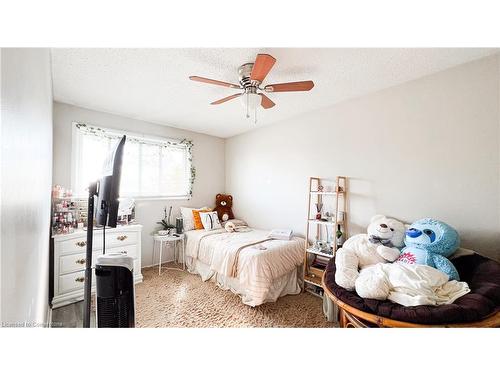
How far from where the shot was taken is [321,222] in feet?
8.08

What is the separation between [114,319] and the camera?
0.91 metres

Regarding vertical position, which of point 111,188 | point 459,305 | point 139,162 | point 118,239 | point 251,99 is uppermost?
point 251,99

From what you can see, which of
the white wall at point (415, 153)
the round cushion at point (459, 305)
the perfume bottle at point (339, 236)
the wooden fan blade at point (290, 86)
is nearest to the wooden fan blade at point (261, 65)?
the wooden fan blade at point (290, 86)

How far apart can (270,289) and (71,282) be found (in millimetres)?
→ 2229

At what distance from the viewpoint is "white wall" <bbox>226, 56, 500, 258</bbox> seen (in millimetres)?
1666

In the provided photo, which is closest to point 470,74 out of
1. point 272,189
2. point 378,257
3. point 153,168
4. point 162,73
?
point 378,257

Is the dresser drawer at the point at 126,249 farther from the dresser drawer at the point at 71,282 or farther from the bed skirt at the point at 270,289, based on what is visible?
the bed skirt at the point at 270,289

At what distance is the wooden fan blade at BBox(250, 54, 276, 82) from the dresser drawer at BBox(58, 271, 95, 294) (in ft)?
8.48

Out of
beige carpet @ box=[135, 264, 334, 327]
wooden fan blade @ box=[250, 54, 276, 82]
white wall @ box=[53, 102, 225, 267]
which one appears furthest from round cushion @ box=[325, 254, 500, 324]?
white wall @ box=[53, 102, 225, 267]

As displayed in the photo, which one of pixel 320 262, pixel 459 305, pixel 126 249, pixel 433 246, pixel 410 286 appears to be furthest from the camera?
pixel 126 249

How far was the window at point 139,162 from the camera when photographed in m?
2.73

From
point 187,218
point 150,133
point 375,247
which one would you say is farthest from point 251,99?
point 187,218

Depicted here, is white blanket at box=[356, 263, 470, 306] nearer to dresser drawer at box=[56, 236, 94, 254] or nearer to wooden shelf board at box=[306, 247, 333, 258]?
wooden shelf board at box=[306, 247, 333, 258]

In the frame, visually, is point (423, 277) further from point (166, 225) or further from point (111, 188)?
point (166, 225)
